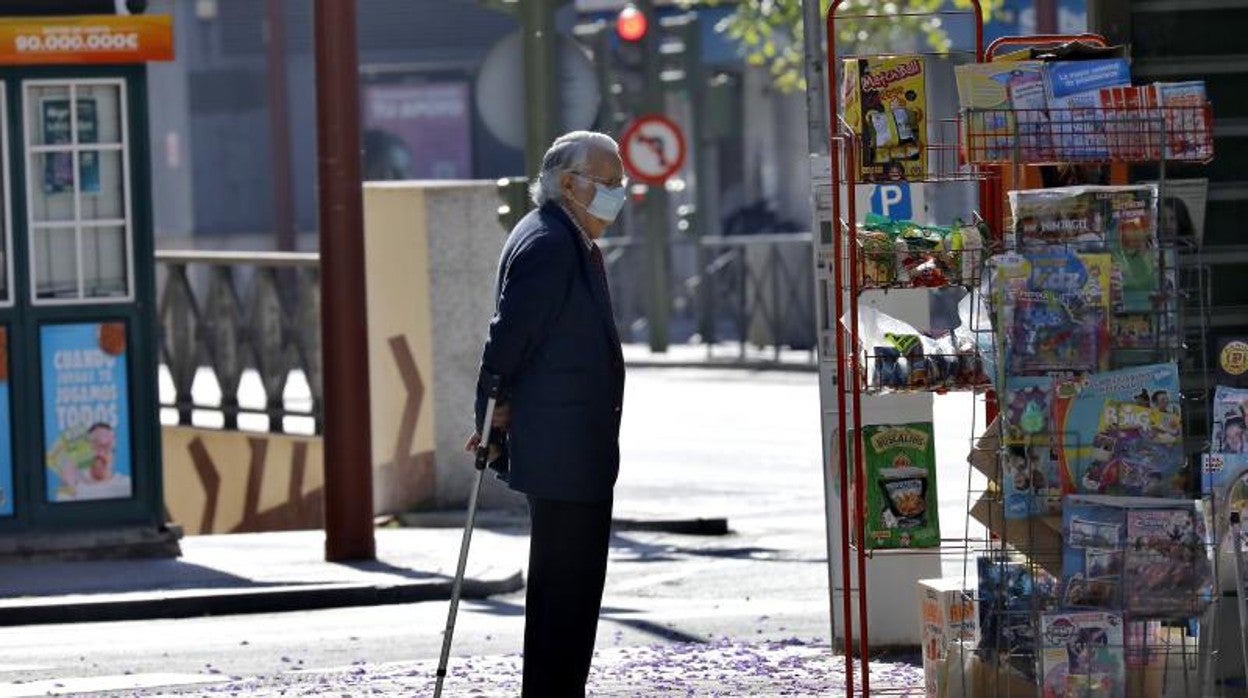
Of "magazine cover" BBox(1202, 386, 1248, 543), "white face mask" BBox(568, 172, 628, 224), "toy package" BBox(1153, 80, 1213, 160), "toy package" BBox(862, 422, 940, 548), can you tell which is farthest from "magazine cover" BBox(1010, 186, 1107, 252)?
"white face mask" BBox(568, 172, 628, 224)

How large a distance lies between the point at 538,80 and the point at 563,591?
7959 millimetres

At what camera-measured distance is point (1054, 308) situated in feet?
23.6

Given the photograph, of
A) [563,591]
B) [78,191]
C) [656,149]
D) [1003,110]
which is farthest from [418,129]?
[1003,110]

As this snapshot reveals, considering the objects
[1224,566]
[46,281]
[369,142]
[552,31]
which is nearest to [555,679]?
[1224,566]

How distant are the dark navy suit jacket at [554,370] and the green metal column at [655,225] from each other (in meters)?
25.3

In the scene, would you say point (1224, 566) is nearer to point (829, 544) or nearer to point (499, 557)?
point (829, 544)

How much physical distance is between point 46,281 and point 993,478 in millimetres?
7982

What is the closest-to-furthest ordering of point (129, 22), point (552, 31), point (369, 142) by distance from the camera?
1. point (129, 22)
2. point (552, 31)
3. point (369, 142)

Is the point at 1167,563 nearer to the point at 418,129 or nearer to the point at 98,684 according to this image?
the point at 98,684

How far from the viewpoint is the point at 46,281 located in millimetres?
14359

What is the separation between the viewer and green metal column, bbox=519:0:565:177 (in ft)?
51.3

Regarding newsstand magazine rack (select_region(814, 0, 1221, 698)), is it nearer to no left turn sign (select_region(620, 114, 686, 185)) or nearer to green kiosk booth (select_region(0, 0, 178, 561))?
green kiosk booth (select_region(0, 0, 178, 561))

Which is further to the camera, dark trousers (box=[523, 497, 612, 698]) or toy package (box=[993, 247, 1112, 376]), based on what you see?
dark trousers (box=[523, 497, 612, 698])

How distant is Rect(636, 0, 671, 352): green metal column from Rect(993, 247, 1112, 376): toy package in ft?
85.6
